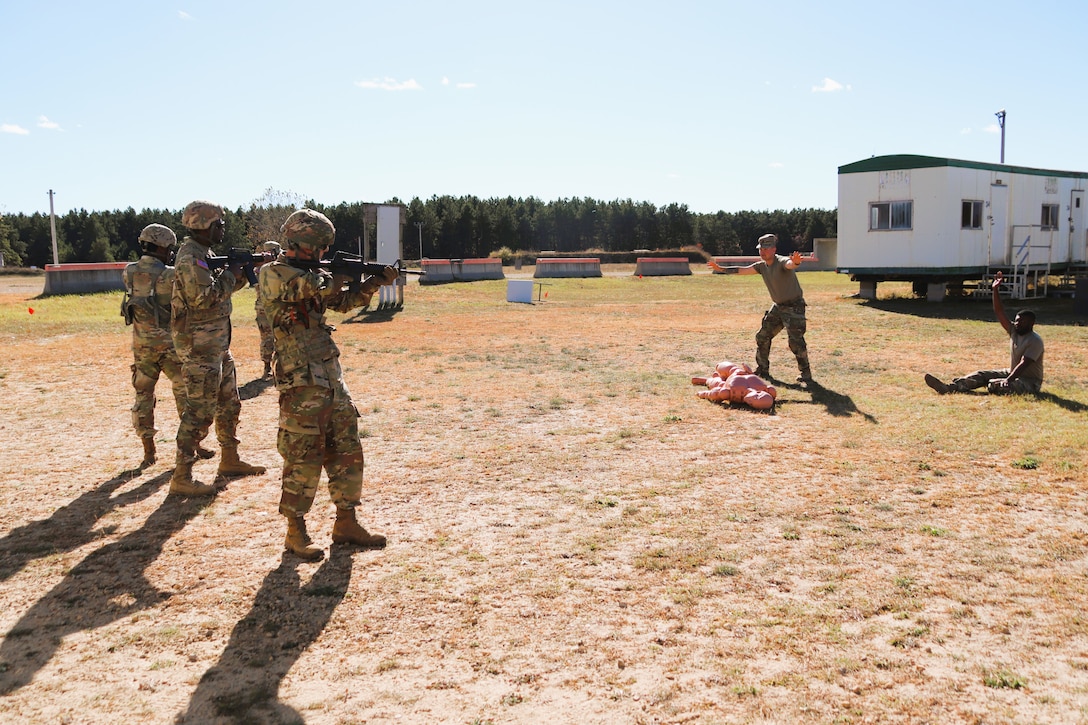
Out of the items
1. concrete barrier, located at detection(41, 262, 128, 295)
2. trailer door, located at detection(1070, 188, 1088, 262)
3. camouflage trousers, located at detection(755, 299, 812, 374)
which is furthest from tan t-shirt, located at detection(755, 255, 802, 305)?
concrete barrier, located at detection(41, 262, 128, 295)

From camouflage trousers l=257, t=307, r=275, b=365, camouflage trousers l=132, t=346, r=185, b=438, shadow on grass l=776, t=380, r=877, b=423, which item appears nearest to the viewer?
camouflage trousers l=132, t=346, r=185, b=438

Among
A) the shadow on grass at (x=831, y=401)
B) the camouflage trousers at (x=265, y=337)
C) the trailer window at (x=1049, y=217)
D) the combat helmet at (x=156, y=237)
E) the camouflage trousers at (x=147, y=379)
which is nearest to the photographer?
the combat helmet at (x=156, y=237)

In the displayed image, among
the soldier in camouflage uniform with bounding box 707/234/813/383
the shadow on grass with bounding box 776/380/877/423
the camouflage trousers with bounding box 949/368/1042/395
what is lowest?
the shadow on grass with bounding box 776/380/877/423

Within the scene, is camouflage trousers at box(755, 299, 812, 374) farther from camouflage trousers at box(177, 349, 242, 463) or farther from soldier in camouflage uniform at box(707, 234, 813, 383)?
camouflage trousers at box(177, 349, 242, 463)

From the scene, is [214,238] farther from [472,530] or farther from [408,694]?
[408,694]

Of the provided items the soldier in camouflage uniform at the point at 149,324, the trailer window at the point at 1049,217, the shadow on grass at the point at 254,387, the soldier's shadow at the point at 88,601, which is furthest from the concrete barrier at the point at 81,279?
the trailer window at the point at 1049,217

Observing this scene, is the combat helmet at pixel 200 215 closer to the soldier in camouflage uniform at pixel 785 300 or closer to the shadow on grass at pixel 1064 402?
the soldier in camouflage uniform at pixel 785 300

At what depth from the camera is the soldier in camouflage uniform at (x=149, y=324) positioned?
727 centimetres

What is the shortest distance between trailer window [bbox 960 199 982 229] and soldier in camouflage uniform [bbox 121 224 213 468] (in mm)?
21504

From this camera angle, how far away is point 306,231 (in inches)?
204

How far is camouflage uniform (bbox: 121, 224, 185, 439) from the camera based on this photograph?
727 centimetres

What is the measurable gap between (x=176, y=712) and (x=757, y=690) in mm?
2562

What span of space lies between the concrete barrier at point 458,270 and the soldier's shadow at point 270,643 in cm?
3016

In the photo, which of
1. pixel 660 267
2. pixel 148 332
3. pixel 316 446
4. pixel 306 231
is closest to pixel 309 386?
pixel 316 446
